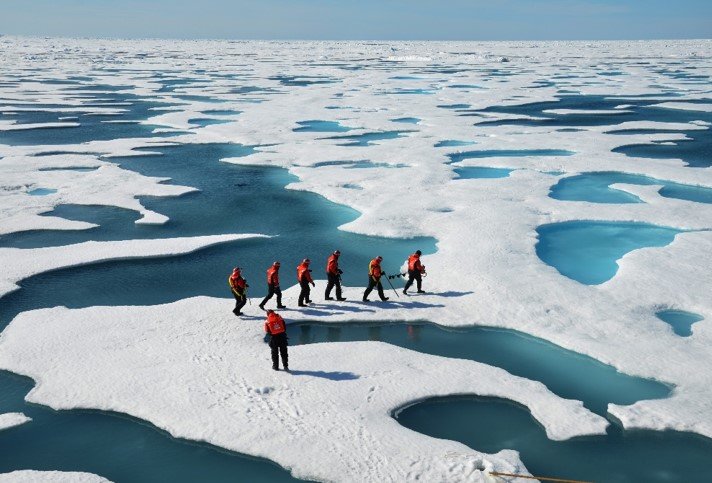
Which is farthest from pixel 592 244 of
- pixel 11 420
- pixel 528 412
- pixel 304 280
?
pixel 11 420

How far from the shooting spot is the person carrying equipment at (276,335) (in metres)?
10.8

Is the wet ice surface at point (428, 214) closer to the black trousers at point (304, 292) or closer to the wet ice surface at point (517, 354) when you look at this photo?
the wet ice surface at point (517, 354)

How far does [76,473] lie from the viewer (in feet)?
27.9

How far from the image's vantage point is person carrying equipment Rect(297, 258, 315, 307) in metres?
13.6

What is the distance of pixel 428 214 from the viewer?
20.7 m

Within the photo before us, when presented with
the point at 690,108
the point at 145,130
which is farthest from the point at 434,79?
the point at 145,130

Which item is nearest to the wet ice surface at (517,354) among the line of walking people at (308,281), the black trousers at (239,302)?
the line of walking people at (308,281)

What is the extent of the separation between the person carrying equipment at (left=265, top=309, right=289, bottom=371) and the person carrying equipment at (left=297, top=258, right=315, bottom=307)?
2721 mm

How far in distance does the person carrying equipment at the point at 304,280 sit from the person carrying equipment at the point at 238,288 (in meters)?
1.24

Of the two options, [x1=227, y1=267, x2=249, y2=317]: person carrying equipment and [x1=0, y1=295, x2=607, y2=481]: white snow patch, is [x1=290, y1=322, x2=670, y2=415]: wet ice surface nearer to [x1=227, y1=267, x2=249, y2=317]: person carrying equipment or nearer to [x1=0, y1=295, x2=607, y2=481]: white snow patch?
[x1=0, y1=295, x2=607, y2=481]: white snow patch

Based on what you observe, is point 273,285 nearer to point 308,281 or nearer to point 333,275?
point 308,281

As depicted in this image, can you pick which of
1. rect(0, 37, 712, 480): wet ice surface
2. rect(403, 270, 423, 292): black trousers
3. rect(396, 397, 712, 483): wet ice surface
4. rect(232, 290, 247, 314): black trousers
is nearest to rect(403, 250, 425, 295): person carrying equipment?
rect(403, 270, 423, 292): black trousers

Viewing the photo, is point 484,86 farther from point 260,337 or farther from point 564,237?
point 260,337

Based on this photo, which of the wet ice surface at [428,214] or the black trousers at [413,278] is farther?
the black trousers at [413,278]
